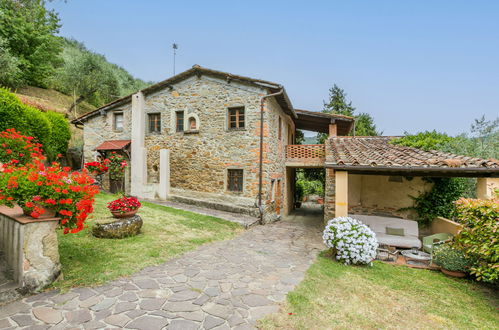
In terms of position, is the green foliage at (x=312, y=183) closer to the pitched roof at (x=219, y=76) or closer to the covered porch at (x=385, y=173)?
the covered porch at (x=385, y=173)

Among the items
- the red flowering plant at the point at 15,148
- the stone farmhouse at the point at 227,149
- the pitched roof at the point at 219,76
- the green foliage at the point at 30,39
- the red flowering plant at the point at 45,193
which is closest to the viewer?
the red flowering plant at the point at 45,193

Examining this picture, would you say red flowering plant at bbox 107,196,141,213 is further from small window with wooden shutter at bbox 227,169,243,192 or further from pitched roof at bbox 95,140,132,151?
pitched roof at bbox 95,140,132,151

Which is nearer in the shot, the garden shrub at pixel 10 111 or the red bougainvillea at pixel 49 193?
the red bougainvillea at pixel 49 193

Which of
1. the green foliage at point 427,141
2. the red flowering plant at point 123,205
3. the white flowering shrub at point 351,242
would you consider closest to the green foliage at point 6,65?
the red flowering plant at point 123,205

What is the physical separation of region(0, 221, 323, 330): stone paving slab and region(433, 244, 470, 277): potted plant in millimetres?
3338

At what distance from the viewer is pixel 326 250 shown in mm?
7016

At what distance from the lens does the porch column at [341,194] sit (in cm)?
743

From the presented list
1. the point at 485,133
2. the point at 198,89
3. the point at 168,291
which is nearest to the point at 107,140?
the point at 198,89

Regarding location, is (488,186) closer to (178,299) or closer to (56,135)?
(178,299)

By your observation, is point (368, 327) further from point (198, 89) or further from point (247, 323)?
point (198, 89)

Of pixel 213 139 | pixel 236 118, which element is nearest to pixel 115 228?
pixel 213 139

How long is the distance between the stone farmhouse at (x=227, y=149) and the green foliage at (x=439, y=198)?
383 millimetres

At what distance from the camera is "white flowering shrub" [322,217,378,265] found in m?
5.78

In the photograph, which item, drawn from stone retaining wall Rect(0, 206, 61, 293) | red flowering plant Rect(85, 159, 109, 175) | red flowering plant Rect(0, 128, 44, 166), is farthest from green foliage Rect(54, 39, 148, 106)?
stone retaining wall Rect(0, 206, 61, 293)
